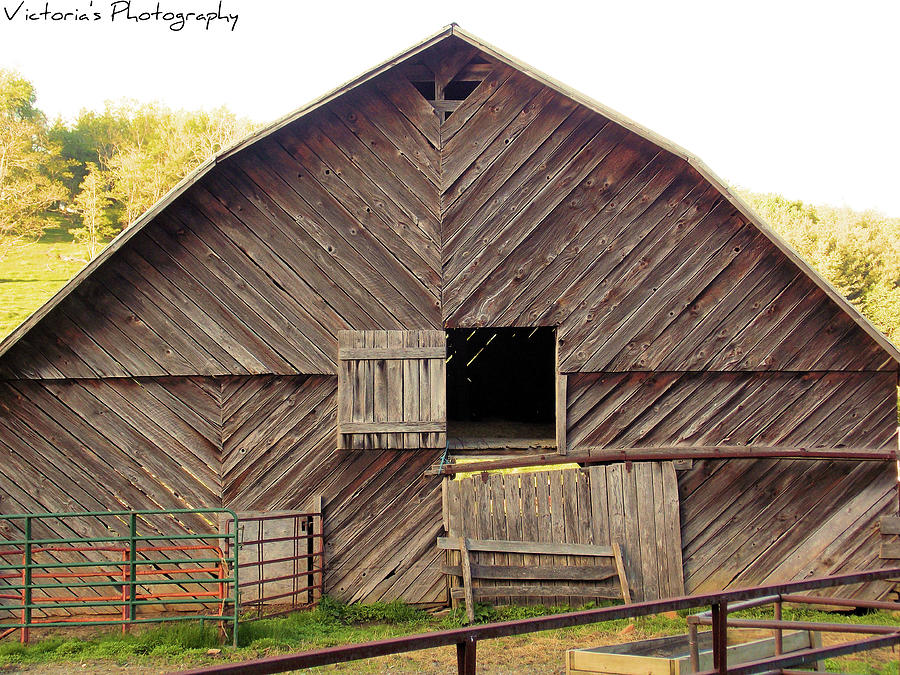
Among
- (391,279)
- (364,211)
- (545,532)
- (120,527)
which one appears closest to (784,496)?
(545,532)

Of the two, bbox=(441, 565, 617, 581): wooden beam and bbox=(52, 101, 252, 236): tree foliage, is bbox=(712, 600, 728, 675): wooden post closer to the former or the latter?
bbox=(441, 565, 617, 581): wooden beam

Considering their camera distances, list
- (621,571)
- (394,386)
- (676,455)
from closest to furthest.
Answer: (621,571) < (394,386) < (676,455)

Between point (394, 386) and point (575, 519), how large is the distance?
9.09 ft

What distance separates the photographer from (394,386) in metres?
8.93

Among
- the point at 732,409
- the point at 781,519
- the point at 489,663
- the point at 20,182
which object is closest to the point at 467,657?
the point at 489,663

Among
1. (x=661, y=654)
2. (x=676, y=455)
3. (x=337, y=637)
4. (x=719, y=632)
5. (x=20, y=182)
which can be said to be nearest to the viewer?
(x=719, y=632)

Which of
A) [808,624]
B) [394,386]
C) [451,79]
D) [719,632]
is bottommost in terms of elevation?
[808,624]

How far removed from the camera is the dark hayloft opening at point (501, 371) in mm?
14164

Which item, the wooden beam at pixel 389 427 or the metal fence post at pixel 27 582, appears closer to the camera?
the metal fence post at pixel 27 582

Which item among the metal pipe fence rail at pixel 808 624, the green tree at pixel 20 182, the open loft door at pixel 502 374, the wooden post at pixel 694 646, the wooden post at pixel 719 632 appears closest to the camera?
the wooden post at pixel 719 632

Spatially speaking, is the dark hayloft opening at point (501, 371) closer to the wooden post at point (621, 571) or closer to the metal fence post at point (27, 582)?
the wooden post at point (621, 571)

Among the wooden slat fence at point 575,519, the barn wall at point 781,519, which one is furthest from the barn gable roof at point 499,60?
the wooden slat fence at point 575,519

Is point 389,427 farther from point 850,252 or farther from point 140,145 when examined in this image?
point 140,145

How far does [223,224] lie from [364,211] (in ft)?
5.57
